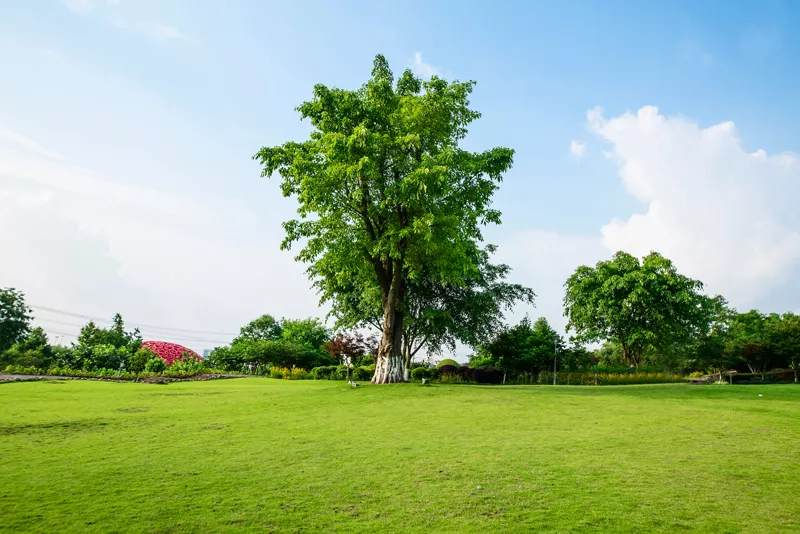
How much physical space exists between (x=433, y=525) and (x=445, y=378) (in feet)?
90.0

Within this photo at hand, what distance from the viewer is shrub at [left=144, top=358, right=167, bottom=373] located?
31295mm

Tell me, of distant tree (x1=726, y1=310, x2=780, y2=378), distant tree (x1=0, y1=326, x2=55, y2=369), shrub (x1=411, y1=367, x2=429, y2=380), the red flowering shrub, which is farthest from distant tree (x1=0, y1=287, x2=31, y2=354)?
distant tree (x1=726, y1=310, x2=780, y2=378)

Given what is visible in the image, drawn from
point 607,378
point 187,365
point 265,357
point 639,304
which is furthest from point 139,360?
point 639,304

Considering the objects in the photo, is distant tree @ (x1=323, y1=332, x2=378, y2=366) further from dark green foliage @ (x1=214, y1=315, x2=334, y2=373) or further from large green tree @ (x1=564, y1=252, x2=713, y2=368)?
large green tree @ (x1=564, y1=252, x2=713, y2=368)

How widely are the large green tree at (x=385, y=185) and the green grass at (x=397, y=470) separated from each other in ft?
33.5

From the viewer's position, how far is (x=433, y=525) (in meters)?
4.59

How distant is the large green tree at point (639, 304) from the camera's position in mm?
39781

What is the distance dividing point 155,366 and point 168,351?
474 cm

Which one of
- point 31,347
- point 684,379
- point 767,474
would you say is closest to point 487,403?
point 767,474

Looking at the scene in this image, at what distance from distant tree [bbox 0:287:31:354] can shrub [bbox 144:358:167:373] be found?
4163cm

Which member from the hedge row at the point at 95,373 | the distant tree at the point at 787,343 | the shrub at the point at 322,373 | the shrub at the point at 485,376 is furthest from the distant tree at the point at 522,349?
the hedge row at the point at 95,373

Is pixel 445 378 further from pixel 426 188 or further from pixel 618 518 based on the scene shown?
pixel 618 518

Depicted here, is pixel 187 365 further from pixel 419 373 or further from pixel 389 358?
pixel 389 358

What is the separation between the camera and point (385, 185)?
2309 cm
